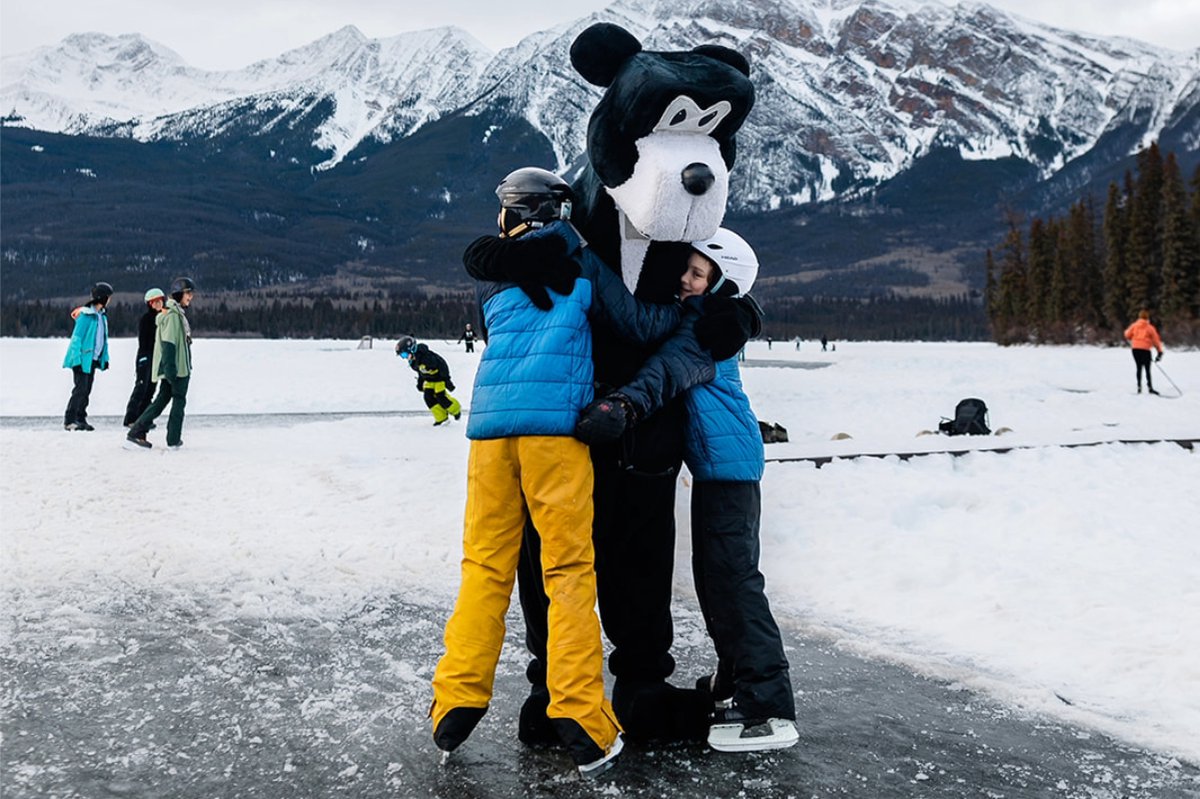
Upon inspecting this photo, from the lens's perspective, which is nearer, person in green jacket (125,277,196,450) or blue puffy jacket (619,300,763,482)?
blue puffy jacket (619,300,763,482)

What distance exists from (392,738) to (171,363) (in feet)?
26.2

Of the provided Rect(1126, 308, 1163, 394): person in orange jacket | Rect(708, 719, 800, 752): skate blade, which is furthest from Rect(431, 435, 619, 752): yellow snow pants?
Rect(1126, 308, 1163, 394): person in orange jacket

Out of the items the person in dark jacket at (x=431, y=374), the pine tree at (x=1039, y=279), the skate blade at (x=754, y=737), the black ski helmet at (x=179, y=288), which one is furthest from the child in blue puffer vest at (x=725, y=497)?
the pine tree at (x=1039, y=279)

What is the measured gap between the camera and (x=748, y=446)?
363 centimetres

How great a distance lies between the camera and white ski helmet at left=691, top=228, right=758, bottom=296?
3.70 m

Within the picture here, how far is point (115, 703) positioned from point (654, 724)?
1.96 meters

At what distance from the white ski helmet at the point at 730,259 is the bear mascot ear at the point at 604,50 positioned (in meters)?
0.68

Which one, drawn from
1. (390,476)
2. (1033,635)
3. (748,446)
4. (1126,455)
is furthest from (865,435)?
(748,446)

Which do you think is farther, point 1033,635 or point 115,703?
point 1033,635

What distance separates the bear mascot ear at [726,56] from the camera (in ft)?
12.3

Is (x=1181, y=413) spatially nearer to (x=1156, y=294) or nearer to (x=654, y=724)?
(x=654, y=724)

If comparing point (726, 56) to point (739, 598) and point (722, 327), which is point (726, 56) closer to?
point (722, 327)

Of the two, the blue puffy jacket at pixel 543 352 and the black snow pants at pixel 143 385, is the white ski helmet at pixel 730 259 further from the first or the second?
the black snow pants at pixel 143 385

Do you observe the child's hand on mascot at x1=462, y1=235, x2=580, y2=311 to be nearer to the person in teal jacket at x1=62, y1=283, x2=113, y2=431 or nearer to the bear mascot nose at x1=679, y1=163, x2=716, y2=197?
the bear mascot nose at x1=679, y1=163, x2=716, y2=197
